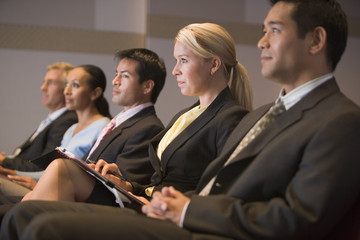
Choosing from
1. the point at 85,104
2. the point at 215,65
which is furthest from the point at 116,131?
the point at 85,104

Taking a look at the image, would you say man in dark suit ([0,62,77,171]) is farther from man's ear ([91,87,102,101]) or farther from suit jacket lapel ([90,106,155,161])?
suit jacket lapel ([90,106,155,161])

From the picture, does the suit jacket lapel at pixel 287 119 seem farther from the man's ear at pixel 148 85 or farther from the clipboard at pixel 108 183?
the man's ear at pixel 148 85

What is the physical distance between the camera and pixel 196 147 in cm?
210

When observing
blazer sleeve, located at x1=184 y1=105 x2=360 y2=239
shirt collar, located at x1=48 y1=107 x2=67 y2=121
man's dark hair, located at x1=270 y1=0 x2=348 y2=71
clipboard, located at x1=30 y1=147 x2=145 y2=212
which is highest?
man's dark hair, located at x1=270 y1=0 x2=348 y2=71

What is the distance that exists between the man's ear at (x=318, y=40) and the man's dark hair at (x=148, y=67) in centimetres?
163

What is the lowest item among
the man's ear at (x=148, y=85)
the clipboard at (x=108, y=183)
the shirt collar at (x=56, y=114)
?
the shirt collar at (x=56, y=114)

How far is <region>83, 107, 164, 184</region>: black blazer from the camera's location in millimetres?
2611

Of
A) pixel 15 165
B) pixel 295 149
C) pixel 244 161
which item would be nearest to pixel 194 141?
pixel 244 161

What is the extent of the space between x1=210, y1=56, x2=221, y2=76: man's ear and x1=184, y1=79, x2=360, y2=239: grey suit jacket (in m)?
0.84

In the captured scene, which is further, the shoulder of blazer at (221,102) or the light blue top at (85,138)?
the light blue top at (85,138)

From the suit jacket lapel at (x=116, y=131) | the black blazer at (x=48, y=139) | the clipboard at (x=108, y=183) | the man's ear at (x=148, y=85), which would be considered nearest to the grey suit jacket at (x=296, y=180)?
the clipboard at (x=108, y=183)

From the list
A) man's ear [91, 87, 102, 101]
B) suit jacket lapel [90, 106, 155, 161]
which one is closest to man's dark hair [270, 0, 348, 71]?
suit jacket lapel [90, 106, 155, 161]

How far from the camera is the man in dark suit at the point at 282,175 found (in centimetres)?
123

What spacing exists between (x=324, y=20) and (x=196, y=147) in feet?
2.77
